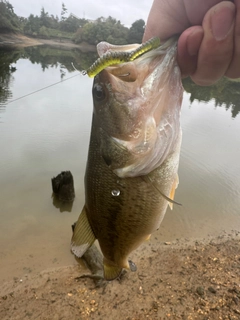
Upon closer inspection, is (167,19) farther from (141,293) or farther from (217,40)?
(141,293)

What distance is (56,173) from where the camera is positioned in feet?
27.0

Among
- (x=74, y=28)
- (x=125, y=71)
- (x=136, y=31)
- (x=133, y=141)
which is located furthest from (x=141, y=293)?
(x=74, y=28)

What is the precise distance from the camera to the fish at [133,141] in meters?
1.54

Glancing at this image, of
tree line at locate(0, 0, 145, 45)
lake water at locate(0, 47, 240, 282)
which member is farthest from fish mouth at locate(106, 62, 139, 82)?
tree line at locate(0, 0, 145, 45)

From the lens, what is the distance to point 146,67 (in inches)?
60.2

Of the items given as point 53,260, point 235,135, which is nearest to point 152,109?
point 53,260

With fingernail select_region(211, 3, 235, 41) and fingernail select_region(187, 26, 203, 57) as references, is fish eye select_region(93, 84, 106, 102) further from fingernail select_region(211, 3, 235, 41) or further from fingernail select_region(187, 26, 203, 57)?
fingernail select_region(211, 3, 235, 41)

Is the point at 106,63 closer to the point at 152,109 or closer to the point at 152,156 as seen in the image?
the point at 152,109

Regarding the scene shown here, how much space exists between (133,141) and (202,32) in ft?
2.31

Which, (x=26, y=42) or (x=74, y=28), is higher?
(x=74, y=28)

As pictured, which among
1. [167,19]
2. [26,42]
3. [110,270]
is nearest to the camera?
[167,19]

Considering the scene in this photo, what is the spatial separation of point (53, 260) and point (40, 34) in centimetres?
8105

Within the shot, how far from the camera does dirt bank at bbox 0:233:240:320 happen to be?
154 inches

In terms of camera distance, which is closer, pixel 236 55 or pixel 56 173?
pixel 236 55
